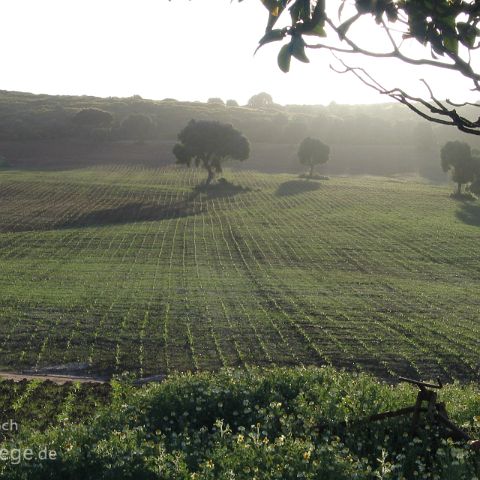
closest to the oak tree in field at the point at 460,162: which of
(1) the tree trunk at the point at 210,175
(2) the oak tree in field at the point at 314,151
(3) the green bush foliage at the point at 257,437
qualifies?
(2) the oak tree in field at the point at 314,151

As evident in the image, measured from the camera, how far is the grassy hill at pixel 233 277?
2595 cm

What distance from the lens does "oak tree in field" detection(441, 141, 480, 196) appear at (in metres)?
84.2

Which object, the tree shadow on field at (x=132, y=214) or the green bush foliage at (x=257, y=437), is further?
the tree shadow on field at (x=132, y=214)

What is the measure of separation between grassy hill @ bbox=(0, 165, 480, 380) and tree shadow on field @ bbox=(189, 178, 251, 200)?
34 cm

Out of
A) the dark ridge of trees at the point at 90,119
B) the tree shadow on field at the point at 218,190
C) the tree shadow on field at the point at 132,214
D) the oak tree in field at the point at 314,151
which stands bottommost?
the tree shadow on field at the point at 132,214

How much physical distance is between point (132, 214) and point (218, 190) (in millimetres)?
18426

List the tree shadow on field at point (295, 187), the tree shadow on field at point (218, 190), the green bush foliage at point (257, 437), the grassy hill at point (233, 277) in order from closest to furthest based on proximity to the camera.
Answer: the green bush foliage at point (257, 437)
the grassy hill at point (233, 277)
the tree shadow on field at point (218, 190)
the tree shadow on field at point (295, 187)

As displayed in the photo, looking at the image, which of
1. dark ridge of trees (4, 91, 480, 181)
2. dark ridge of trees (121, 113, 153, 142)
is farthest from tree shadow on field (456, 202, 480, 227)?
dark ridge of trees (121, 113, 153, 142)

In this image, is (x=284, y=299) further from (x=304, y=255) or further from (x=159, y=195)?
(x=159, y=195)

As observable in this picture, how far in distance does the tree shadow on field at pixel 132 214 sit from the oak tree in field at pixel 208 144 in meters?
14.5

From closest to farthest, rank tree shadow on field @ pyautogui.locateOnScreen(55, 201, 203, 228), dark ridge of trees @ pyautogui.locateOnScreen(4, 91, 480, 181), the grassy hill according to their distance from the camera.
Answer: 1. the grassy hill
2. tree shadow on field @ pyautogui.locateOnScreen(55, 201, 203, 228)
3. dark ridge of trees @ pyautogui.locateOnScreen(4, 91, 480, 181)

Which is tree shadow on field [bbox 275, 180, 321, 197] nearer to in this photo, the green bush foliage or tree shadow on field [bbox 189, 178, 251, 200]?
tree shadow on field [bbox 189, 178, 251, 200]

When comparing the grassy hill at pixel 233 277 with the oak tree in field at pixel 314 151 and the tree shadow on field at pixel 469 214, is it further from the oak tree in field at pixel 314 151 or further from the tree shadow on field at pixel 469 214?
the oak tree in field at pixel 314 151

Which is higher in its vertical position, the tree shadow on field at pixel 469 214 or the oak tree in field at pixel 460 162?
the oak tree in field at pixel 460 162
